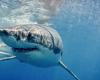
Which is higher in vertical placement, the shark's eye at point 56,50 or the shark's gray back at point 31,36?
the shark's gray back at point 31,36

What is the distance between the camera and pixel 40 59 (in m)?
4.43

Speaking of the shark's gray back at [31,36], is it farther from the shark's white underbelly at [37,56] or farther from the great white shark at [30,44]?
the shark's white underbelly at [37,56]

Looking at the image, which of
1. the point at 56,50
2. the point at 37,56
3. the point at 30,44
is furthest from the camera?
the point at 56,50

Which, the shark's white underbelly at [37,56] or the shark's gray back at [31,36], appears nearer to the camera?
the shark's gray back at [31,36]

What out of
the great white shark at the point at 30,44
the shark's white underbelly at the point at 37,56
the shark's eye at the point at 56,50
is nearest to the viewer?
the great white shark at the point at 30,44

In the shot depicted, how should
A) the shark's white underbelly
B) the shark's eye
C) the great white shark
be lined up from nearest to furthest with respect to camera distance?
the great white shark < the shark's white underbelly < the shark's eye

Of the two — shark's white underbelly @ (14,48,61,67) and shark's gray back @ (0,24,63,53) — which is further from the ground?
shark's gray back @ (0,24,63,53)

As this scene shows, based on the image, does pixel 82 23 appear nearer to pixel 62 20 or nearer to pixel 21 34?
pixel 62 20

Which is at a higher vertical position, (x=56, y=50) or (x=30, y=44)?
(x=30, y=44)

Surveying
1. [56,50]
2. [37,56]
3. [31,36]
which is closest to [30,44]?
[31,36]

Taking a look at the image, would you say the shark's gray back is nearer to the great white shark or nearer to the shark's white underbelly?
the great white shark

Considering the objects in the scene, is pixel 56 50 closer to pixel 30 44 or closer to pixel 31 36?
pixel 31 36

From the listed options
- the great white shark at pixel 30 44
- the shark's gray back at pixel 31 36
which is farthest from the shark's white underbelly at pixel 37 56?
the shark's gray back at pixel 31 36

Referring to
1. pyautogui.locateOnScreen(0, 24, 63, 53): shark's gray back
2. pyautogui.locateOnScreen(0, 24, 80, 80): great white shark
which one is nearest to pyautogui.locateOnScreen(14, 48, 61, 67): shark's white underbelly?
pyautogui.locateOnScreen(0, 24, 80, 80): great white shark
